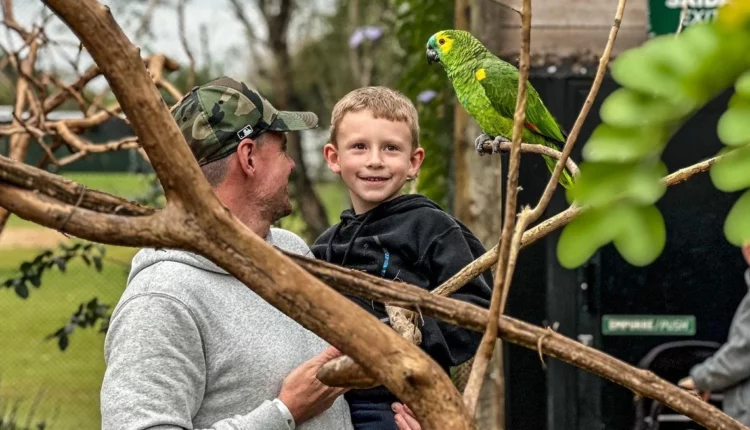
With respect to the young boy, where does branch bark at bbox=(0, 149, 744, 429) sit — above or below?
below

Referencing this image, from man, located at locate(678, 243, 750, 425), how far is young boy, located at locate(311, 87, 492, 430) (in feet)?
5.40

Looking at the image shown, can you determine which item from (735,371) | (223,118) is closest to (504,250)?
(223,118)

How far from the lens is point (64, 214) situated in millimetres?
1126

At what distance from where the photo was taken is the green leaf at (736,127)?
0.66 meters

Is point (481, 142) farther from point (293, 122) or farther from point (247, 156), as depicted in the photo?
point (247, 156)

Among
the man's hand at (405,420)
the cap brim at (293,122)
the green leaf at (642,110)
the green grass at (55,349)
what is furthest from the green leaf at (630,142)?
the green grass at (55,349)

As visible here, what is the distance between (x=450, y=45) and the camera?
9.12 feet

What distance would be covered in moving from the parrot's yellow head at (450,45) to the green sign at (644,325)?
75.9 inches

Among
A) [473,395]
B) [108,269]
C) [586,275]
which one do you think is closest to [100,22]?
[473,395]

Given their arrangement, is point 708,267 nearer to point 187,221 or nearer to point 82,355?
point 187,221

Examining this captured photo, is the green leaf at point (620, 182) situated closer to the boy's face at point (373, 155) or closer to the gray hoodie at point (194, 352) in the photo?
the gray hoodie at point (194, 352)

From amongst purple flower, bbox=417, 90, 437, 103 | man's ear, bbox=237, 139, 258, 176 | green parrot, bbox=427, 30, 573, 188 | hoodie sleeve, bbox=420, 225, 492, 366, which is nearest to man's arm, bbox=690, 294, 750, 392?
green parrot, bbox=427, 30, 573, 188

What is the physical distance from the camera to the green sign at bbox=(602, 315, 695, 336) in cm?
442

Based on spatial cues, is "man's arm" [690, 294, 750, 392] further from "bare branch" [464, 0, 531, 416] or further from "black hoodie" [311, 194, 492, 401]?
"bare branch" [464, 0, 531, 416]
